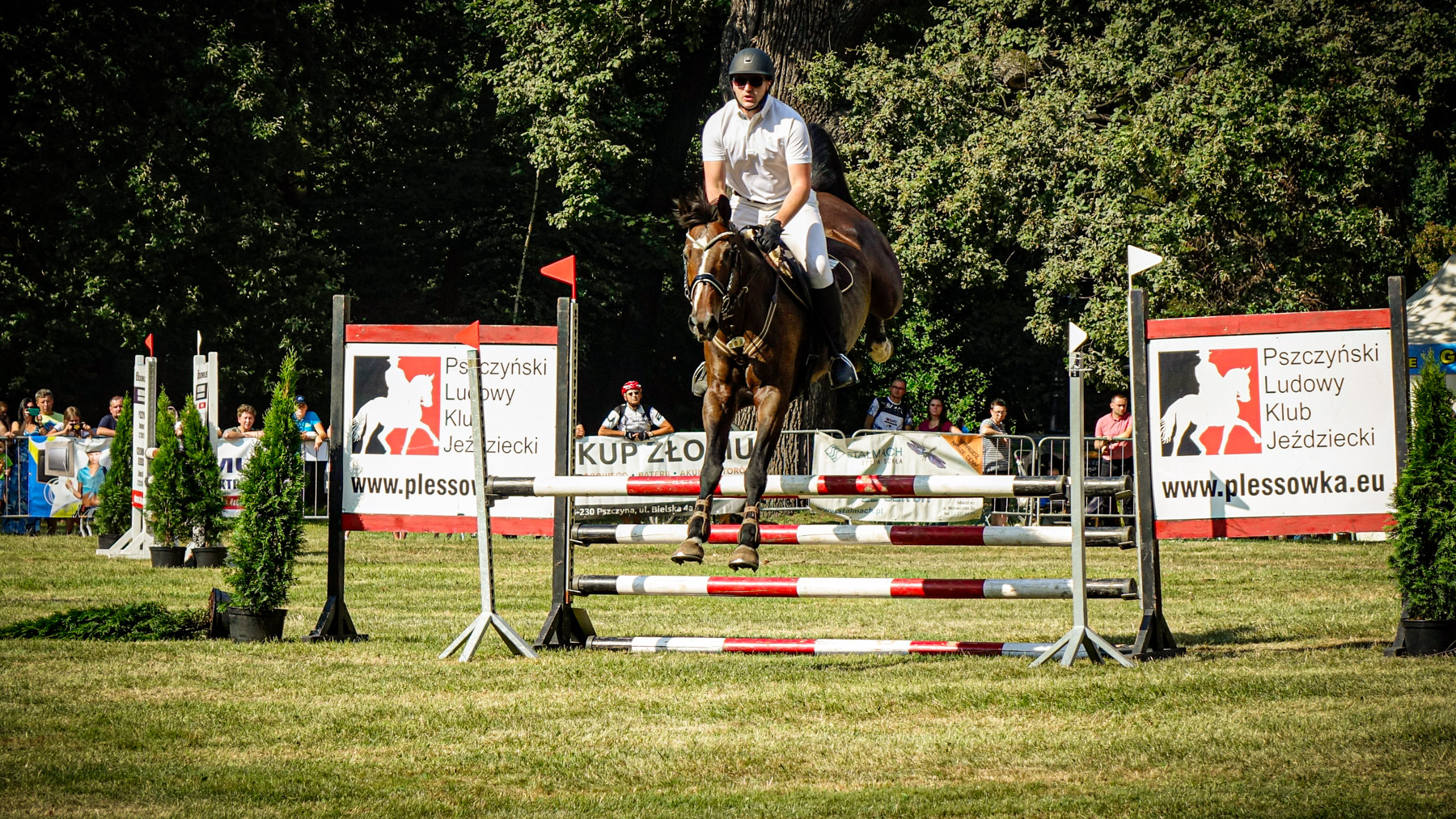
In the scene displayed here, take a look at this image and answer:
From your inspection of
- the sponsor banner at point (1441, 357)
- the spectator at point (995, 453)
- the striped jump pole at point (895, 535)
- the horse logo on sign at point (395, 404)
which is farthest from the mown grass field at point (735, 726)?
the spectator at point (995, 453)

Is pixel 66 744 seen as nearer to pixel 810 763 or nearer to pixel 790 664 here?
pixel 810 763

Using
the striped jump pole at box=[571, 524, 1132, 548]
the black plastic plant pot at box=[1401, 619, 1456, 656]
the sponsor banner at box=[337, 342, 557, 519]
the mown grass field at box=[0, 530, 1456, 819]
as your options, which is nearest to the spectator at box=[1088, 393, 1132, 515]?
the mown grass field at box=[0, 530, 1456, 819]

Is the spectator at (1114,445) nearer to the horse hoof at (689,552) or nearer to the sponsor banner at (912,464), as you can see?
the sponsor banner at (912,464)

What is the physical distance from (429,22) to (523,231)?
5.18 meters

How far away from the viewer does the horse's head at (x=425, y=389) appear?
9.23m

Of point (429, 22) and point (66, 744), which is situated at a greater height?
point (429, 22)

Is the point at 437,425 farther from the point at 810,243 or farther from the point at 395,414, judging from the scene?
the point at 810,243

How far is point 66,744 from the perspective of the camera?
5.87 meters

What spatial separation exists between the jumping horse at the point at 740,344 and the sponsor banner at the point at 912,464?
1112 centimetres

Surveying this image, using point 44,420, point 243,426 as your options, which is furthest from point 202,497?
point 44,420

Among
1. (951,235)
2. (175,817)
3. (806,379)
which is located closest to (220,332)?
(951,235)

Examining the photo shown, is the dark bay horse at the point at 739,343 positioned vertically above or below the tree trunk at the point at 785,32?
below

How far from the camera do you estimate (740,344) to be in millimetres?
7785

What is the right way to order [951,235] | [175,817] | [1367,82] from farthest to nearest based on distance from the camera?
[951,235] → [1367,82] → [175,817]
